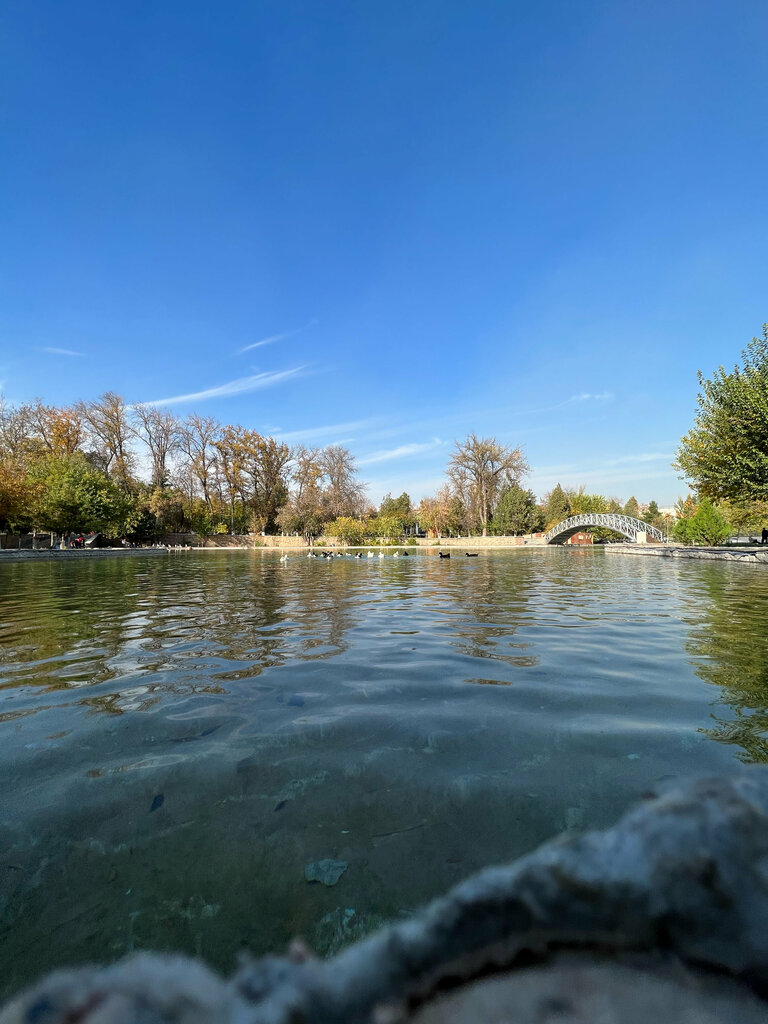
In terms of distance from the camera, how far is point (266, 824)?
226 cm

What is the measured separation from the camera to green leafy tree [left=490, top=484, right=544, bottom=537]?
224 ft

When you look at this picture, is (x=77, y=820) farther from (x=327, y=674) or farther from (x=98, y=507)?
(x=98, y=507)

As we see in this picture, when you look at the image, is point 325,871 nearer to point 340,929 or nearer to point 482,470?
point 340,929

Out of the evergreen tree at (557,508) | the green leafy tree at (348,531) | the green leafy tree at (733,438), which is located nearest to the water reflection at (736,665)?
the green leafy tree at (733,438)

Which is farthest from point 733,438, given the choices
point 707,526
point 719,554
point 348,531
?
point 348,531

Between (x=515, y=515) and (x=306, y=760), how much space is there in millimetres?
67949

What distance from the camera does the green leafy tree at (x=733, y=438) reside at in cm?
2189

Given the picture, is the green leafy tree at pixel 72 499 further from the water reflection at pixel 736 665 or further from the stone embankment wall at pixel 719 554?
the water reflection at pixel 736 665

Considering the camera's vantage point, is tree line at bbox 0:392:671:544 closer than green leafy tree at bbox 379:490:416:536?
Yes

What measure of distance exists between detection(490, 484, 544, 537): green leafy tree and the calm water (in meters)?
62.8

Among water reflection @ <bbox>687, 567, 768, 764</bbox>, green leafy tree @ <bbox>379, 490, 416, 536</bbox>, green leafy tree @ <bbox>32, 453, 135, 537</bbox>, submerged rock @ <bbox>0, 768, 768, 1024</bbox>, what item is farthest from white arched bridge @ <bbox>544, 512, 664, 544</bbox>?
submerged rock @ <bbox>0, 768, 768, 1024</bbox>

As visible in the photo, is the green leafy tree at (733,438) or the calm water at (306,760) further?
the green leafy tree at (733,438)

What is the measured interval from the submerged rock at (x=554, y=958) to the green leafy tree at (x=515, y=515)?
227 feet

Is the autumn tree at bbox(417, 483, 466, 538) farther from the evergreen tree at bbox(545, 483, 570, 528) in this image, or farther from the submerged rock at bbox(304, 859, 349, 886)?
the submerged rock at bbox(304, 859, 349, 886)
